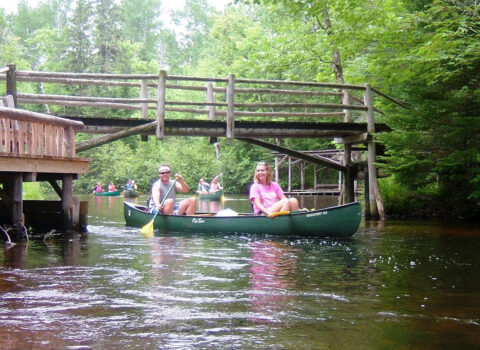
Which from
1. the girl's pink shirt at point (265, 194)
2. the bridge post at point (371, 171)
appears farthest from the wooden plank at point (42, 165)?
the bridge post at point (371, 171)

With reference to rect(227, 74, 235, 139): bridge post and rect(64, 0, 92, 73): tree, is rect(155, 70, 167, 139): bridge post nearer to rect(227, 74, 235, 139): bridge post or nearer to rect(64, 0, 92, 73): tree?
rect(227, 74, 235, 139): bridge post

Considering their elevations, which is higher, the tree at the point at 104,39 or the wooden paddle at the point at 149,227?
the tree at the point at 104,39

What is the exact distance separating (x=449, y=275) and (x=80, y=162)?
272 inches

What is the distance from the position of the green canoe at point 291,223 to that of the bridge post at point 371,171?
4836mm

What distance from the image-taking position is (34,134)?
9844 mm

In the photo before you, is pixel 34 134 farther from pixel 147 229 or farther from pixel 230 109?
Result: pixel 230 109

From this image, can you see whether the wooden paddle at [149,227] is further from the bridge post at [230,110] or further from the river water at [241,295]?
the river water at [241,295]

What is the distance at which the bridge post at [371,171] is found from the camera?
15102 millimetres

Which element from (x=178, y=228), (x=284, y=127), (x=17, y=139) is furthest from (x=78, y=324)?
(x=284, y=127)

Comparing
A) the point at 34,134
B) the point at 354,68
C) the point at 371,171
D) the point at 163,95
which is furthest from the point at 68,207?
the point at 354,68

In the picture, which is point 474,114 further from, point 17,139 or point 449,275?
point 17,139

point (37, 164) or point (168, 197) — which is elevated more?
point (37, 164)

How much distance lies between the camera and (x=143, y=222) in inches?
517

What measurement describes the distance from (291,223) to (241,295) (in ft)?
16.2
